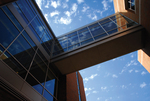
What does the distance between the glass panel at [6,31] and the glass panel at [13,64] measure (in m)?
0.66

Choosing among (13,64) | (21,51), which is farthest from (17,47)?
(13,64)

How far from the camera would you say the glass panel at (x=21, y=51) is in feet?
20.0

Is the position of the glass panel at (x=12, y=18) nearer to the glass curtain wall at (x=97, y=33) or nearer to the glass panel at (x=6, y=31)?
the glass panel at (x=6, y=31)

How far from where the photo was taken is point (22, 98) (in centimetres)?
507

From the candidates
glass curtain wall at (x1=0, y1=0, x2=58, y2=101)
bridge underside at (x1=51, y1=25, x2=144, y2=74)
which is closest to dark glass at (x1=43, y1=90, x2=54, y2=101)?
glass curtain wall at (x1=0, y1=0, x2=58, y2=101)

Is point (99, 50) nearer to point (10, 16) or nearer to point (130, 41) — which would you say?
point (130, 41)

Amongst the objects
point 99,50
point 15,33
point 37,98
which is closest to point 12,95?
point 37,98

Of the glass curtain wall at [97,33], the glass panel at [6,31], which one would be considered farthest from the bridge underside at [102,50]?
the glass panel at [6,31]

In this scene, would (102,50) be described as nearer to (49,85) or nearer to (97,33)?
(97,33)

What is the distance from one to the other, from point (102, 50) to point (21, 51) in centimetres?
687

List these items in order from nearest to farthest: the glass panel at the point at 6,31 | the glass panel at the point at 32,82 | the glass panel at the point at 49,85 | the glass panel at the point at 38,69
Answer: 1. the glass panel at the point at 6,31
2. the glass panel at the point at 32,82
3. the glass panel at the point at 38,69
4. the glass panel at the point at 49,85

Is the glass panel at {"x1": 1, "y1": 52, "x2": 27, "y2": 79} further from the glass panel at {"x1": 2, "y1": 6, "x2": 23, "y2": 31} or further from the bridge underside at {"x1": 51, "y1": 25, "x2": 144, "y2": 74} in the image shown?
the bridge underside at {"x1": 51, "y1": 25, "x2": 144, "y2": 74}

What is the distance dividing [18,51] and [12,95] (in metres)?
2.81

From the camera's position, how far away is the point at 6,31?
5.87m
